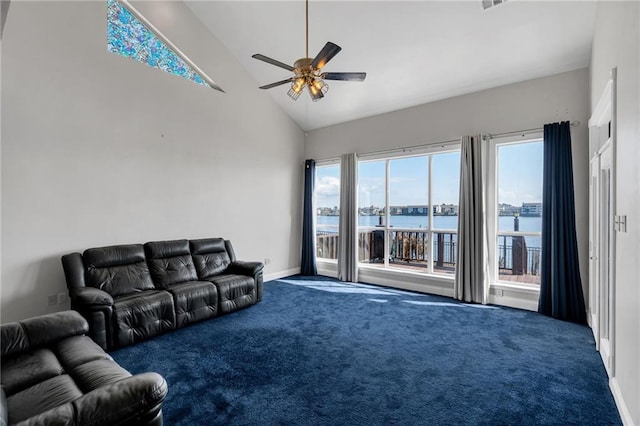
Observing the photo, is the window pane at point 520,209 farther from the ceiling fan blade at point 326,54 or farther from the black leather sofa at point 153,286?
the black leather sofa at point 153,286

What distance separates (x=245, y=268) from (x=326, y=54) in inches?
125

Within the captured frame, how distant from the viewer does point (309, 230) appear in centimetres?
661

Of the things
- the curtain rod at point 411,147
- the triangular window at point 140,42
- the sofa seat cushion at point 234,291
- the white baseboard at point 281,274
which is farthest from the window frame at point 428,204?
the triangular window at point 140,42

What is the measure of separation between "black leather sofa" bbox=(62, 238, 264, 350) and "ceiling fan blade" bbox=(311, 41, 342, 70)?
2.97 m

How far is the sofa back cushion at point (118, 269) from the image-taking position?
3563 millimetres

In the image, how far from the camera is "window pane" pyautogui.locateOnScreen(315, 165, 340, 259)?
6738 millimetres

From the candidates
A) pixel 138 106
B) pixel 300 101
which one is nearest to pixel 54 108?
pixel 138 106

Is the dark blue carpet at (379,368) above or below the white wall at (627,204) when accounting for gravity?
below

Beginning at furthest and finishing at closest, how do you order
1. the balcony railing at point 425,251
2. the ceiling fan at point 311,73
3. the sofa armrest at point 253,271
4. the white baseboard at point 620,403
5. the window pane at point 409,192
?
the window pane at point 409,192, the sofa armrest at point 253,271, the balcony railing at point 425,251, the ceiling fan at point 311,73, the white baseboard at point 620,403

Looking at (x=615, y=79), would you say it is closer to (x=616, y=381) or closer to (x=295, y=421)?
(x=616, y=381)

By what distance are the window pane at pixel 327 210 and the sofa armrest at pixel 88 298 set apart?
4.34 meters

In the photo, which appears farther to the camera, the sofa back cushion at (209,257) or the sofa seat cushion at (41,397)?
the sofa back cushion at (209,257)

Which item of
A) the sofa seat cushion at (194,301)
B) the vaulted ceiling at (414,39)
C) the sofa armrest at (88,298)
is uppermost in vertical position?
the vaulted ceiling at (414,39)

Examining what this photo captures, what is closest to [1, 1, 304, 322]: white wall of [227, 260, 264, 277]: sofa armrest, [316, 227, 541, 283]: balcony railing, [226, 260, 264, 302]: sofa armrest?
[227, 260, 264, 277]: sofa armrest
